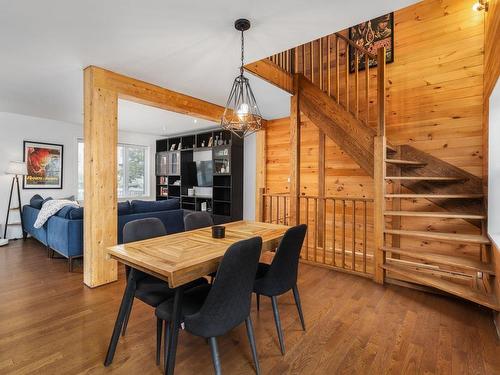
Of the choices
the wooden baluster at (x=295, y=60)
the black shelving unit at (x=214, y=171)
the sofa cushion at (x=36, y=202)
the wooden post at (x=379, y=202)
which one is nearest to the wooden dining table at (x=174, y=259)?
the wooden post at (x=379, y=202)

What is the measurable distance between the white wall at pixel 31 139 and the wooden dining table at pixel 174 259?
15.6 feet

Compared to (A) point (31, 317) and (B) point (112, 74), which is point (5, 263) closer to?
(A) point (31, 317)

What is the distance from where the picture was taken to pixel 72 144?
5801 mm

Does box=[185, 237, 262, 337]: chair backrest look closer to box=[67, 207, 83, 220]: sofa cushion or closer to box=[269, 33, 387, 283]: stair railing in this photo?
box=[269, 33, 387, 283]: stair railing

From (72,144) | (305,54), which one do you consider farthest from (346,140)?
(72,144)

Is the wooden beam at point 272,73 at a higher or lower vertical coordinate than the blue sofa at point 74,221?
higher

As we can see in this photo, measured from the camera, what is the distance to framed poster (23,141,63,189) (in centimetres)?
523

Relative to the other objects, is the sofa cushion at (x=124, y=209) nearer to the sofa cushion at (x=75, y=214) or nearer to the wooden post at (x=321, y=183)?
the sofa cushion at (x=75, y=214)

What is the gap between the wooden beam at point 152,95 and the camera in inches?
119

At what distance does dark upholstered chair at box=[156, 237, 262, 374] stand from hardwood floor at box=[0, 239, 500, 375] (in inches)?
17.7

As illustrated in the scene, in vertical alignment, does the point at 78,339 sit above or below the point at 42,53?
below

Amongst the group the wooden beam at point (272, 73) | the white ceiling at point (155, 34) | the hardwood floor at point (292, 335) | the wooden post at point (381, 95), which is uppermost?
the wooden beam at point (272, 73)

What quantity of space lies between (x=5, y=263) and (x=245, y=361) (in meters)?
3.77

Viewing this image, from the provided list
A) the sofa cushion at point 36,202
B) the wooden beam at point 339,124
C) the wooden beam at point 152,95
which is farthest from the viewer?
the sofa cushion at point 36,202
